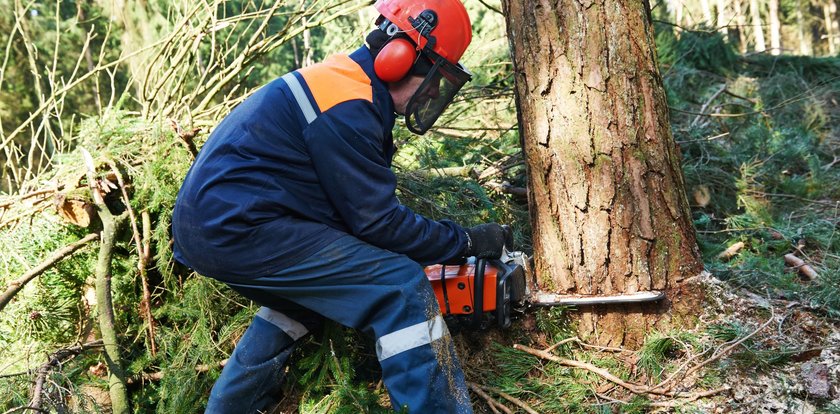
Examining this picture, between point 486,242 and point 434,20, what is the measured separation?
0.91m

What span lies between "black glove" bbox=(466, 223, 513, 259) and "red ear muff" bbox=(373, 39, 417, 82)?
2.33ft

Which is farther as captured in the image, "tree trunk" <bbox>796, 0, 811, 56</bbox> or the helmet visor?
"tree trunk" <bbox>796, 0, 811, 56</bbox>

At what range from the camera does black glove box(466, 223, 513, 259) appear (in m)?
2.52

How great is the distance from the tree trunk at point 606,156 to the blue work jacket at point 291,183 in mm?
728

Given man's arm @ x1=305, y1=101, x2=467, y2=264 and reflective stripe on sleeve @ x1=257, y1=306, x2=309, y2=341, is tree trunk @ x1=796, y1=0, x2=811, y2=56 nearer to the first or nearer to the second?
man's arm @ x1=305, y1=101, x2=467, y2=264

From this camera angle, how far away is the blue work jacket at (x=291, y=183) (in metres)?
2.18

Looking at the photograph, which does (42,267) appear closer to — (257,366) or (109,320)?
(109,320)

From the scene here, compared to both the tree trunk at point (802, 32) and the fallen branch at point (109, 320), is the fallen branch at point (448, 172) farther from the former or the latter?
the tree trunk at point (802, 32)

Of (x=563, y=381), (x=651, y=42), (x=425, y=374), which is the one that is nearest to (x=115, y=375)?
(x=425, y=374)

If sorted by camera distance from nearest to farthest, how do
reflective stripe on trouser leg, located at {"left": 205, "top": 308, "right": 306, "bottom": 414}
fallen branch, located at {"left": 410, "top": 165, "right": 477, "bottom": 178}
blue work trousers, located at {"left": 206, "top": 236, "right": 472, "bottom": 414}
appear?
blue work trousers, located at {"left": 206, "top": 236, "right": 472, "bottom": 414}
reflective stripe on trouser leg, located at {"left": 205, "top": 308, "right": 306, "bottom": 414}
fallen branch, located at {"left": 410, "top": 165, "right": 477, "bottom": 178}

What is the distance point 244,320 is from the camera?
3.02 metres

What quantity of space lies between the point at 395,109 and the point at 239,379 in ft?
4.28

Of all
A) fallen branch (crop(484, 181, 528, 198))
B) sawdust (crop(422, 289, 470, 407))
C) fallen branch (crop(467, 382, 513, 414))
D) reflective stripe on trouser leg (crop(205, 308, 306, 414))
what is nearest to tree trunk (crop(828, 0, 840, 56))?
fallen branch (crop(484, 181, 528, 198))

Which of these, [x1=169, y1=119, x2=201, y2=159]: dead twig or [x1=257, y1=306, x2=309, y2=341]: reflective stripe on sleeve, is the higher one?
[x1=169, y1=119, x2=201, y2=159]: dead twig
